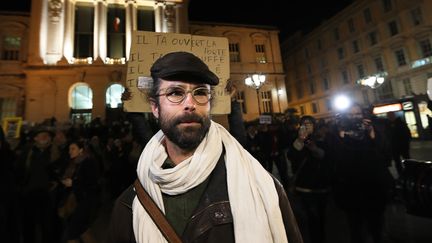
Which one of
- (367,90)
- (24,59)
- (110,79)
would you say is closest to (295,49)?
(367,90)

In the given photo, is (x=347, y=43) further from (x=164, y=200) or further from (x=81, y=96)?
(x=164, y=200)

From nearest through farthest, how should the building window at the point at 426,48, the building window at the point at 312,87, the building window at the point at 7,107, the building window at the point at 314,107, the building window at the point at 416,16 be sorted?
the building window at the point at 7,107 → the building window at the point at 426,48 → the building window at the point at 416,16 → the building window at the point at 314,107 → the building window at the point at 312,87

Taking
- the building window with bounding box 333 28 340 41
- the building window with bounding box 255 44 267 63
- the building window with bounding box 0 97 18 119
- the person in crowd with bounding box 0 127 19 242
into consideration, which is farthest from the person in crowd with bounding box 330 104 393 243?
the building window with bounding box 333 28 340 41

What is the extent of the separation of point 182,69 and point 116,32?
23358 mm

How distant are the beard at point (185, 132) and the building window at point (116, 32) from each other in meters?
22.1

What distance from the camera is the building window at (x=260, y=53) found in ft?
94.5

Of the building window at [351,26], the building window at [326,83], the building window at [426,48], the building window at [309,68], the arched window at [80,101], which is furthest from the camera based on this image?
the building window at [309,68]

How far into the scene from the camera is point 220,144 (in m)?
1.38

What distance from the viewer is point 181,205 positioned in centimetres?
127

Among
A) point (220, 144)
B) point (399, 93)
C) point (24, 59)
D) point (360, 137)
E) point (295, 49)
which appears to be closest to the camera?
point (220, 144)

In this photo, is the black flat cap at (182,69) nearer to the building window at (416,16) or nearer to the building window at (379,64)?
the building window at (416,16)

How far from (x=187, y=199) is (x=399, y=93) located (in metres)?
29.9

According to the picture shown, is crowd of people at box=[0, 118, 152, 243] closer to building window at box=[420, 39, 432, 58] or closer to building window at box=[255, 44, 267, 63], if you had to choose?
building window at box=[255, 44, 267, 63]

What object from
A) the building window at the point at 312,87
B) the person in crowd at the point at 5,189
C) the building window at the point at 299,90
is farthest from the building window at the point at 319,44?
the person in crowd at the point at 5,189
